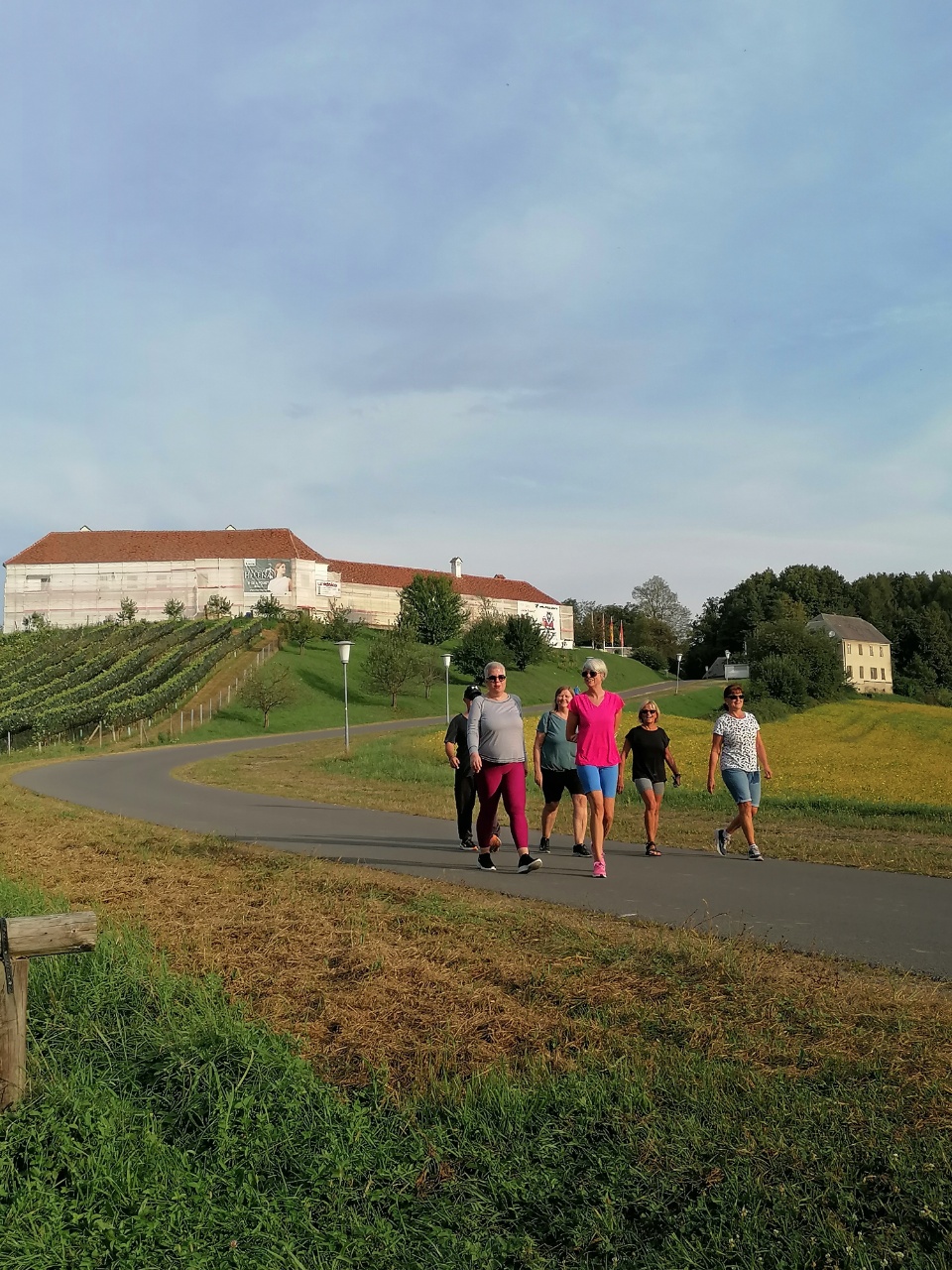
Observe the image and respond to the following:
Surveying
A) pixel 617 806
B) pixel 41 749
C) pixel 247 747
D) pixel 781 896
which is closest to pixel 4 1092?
pixel 781 896

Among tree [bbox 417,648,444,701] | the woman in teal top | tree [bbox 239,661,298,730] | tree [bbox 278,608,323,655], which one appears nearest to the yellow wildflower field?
the woman in teal top

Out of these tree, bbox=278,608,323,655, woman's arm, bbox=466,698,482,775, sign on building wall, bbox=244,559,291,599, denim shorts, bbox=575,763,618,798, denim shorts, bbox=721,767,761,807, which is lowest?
denim shorts, bbox=721,767,761,807

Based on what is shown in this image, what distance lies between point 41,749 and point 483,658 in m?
38.5

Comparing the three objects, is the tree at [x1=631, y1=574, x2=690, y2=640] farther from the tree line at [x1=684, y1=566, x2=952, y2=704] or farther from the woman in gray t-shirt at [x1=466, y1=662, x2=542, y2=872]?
the woman in gray t-shirt at [x1=466, y1=662, x2=542, y2=872]

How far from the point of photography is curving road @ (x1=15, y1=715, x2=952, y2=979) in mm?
7086

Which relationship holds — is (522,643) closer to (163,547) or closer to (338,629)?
(338,629)

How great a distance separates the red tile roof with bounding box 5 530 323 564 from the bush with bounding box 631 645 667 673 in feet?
138

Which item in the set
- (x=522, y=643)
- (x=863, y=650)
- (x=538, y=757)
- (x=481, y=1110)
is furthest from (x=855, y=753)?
(x=863, y=650)

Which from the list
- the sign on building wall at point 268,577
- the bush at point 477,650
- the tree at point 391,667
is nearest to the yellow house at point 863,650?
the bush at point 477,650

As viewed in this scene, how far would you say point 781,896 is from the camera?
8539 mm

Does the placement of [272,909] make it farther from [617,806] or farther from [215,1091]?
[617,806]

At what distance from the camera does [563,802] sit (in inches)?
718

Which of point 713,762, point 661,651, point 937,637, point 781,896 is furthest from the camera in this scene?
point 661,651

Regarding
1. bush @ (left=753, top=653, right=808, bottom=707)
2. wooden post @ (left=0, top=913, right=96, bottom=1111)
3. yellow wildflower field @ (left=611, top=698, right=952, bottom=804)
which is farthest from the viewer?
bush @ (left=753, top=653, right=808, bottom=707)
